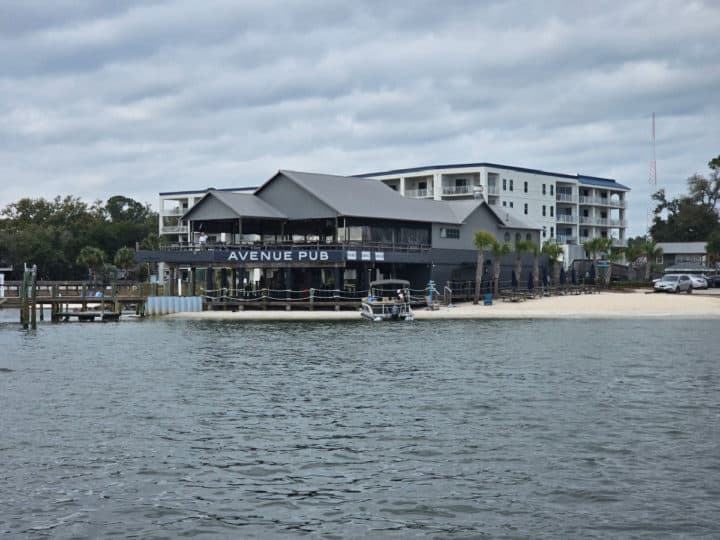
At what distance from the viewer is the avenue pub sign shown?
7256cm

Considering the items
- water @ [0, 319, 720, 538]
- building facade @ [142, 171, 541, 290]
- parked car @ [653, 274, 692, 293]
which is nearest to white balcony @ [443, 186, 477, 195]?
building facade @ [142, 171, 541, 290]

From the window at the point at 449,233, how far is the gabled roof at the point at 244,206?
589 inches

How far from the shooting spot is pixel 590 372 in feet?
116

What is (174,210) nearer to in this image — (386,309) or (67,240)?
(67,240)

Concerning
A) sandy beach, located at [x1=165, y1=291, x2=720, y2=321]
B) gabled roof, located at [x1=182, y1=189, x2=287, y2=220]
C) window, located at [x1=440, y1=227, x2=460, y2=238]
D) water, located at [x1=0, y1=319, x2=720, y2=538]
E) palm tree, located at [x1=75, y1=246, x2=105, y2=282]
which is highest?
gabled roof, located at [x1=182, y1=189, x2=287, y2=220]

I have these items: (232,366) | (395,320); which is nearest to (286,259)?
(395,320)

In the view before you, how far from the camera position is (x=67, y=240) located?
130625 mm

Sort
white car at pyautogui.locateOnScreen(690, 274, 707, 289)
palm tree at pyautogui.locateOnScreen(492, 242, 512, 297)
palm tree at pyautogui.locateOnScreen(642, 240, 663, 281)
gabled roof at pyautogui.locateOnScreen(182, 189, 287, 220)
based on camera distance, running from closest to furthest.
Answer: gabled roof at pyautogui.locateOnScreen(182, 189, 287, 220), palm tree at pyautogui.locateOnScreen(492, 242, 512, 297), white car at pyautogui.locateOnScreen(690, 274, 707, 289), palm tree at pyautogui.locateOnScreen(642, 240, 663, 281)

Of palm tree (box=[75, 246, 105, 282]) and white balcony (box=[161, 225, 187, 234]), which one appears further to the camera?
white balcony (box=[161, 225, 187, 234])

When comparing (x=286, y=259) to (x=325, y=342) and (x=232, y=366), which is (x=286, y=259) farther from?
(x=232, y=366)

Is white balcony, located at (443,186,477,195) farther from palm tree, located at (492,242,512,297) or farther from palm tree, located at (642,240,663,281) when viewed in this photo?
palm tree, located at (492,242,512,297)

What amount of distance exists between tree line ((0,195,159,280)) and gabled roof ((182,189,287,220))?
3771cm

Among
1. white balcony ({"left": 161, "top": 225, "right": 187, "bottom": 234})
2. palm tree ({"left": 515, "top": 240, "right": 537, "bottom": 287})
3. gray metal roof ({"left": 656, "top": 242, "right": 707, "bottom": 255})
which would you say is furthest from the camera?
gray metal roof ({"left": 656, "top": 242, "right": 707, "bottom": 255})

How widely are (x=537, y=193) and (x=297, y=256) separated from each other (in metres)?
56.6
